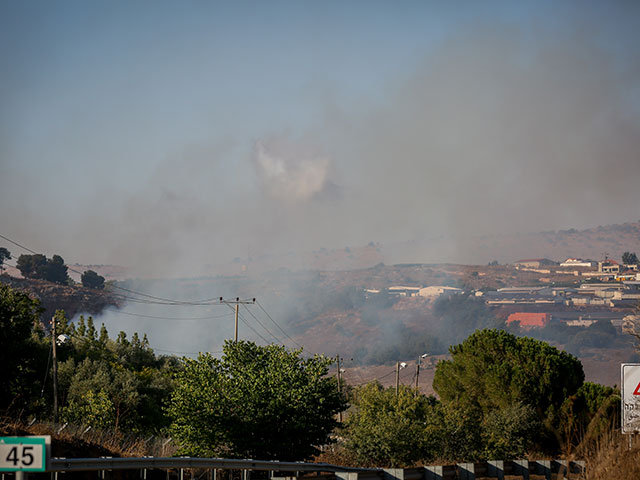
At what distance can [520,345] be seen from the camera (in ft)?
186

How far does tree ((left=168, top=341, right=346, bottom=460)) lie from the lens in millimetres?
31875

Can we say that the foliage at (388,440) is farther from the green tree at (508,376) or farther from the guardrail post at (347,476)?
the guardrail post at (347,476)

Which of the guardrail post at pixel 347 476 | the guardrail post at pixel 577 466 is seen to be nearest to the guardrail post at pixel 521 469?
the guardrail post at pixel 577 466

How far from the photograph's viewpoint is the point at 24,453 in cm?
791

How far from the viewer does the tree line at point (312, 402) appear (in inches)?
1270

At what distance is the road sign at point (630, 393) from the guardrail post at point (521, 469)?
8.47 ft

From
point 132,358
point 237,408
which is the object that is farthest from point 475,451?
point 132,358

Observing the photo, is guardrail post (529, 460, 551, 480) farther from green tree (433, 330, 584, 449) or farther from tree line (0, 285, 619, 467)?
green tree (433, 330, 584, 449)

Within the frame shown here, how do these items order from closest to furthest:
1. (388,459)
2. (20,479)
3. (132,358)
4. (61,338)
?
(20,479) → (388,459) → (61,338) → (132,358)

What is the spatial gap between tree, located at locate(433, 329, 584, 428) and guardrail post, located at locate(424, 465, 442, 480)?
1455 inches

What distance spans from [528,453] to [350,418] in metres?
13.4

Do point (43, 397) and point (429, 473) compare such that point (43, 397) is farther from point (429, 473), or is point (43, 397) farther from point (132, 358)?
point (429, 473)

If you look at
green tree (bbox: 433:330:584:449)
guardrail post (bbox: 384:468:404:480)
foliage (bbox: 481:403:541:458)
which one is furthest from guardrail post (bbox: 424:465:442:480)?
green tree (bbox: 433:330:584:449)

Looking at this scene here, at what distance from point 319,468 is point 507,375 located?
4033cm
